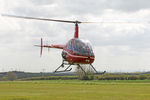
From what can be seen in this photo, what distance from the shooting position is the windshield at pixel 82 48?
39.7 m

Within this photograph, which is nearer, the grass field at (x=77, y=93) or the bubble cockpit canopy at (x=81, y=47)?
the bubble cockpit canopy at (x=81, y=47)

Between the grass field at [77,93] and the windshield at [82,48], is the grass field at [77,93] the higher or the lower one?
the lower one

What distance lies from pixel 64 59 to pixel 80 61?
4288 millimetres

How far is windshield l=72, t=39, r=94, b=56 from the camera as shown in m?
39.7

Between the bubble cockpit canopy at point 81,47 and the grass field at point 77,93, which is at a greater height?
the bubble cockpit canopy at point 81,47

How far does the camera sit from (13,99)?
156 ft

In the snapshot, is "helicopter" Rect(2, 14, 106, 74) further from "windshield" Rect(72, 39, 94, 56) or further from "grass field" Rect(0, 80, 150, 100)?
"grass field" Rect(0, 80, 150, 100)

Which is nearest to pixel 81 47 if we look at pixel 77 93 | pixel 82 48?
pixel 82 48

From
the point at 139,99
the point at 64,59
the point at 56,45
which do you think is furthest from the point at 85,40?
the point at 139,99

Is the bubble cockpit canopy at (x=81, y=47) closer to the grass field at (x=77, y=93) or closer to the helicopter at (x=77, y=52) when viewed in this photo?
the helicopter at (x=77, y=52)

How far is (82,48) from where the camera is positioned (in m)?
39.9

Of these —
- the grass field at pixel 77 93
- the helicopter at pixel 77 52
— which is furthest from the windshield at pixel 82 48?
the grass field at pixel 77 93

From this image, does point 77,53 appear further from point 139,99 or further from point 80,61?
point 139,99

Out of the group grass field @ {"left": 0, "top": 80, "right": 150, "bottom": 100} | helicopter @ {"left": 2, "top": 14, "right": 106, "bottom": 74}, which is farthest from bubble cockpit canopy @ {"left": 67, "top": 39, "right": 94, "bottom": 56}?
grass field @ {"left": 0, "top": 80, "right": 150, "bottom": 100}
